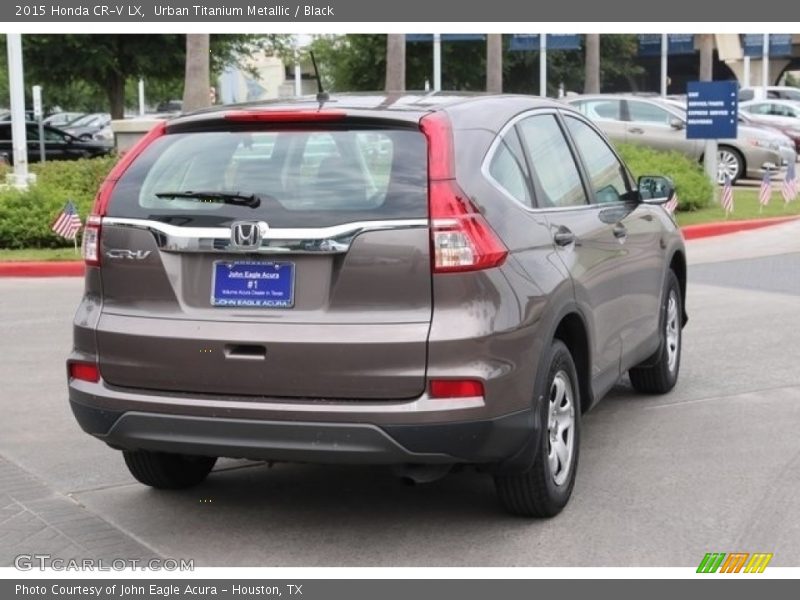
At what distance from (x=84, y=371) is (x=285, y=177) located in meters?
1.17

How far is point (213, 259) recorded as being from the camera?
4.79 metres

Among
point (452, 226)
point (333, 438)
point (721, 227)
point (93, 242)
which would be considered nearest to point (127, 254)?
point (93, 242)

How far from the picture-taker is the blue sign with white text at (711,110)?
63.2 ft

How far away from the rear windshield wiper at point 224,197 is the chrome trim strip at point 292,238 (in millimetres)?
127

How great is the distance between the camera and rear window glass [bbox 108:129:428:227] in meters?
4.69

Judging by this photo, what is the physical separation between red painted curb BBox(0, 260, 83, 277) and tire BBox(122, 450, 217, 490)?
27.9 feet

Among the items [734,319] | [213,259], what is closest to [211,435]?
[213,259]

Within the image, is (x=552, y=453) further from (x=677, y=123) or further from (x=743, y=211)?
(x=677, y=123)

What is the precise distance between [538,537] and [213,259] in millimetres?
1740

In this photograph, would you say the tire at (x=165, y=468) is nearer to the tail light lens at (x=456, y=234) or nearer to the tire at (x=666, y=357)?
the tail light lens at (x=456, y=234)

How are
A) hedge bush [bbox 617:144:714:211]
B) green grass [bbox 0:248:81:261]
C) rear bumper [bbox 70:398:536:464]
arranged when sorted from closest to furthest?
1. rear bumper [bbox 70:398:536:464]
2. green grass [bbox 0:248:81:261]
3. hedge bush [bbox 617:144:714:211]

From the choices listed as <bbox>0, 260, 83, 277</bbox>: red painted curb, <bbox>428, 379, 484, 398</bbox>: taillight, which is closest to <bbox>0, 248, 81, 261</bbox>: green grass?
<bbox>0, 260, 83, 277</bbox>: red painted curb

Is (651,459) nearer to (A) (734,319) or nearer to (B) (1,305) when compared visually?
(A) (734,319)

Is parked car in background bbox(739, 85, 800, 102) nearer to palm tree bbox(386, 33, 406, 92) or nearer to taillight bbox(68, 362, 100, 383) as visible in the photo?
palm tree bbox(386, 33, 406, 92)
